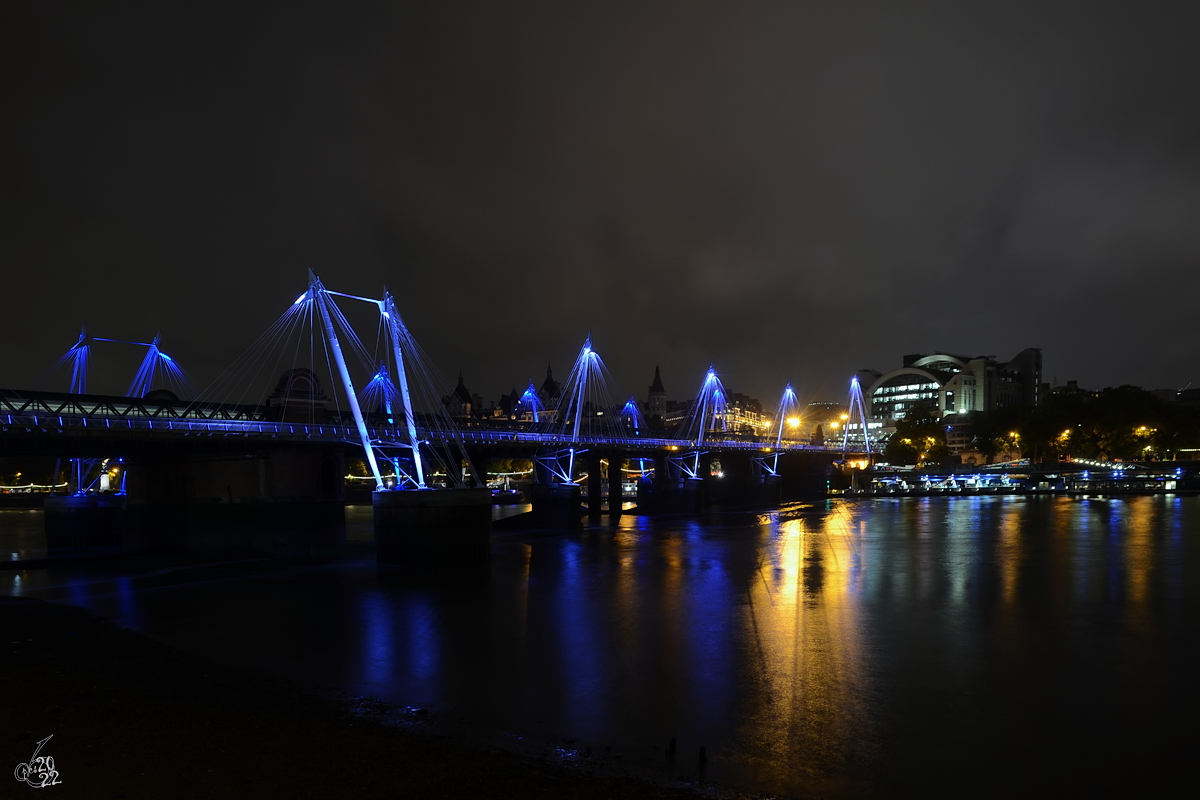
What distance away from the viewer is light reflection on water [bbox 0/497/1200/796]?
11.4m

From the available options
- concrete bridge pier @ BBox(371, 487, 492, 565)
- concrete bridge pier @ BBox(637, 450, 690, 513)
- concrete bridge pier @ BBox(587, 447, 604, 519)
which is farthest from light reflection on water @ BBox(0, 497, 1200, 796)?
concrete bridge pier @ BBox(637, 450, 690, 513)

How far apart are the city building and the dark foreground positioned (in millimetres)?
176413

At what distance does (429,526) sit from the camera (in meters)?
32.1

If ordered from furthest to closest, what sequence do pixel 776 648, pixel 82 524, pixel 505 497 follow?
pixel 505 497 → pixel 82 524 → pixel 776 648

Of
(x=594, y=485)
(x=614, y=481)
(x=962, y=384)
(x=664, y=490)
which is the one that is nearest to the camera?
(x=594, y=485)

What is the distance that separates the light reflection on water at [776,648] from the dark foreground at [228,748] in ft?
5.52

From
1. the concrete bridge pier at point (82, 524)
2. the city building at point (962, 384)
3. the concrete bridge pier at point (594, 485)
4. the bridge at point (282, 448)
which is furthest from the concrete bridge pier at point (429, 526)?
the city building at point (962, 384)

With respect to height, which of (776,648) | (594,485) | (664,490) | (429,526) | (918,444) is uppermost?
(918,444)

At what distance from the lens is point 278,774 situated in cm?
944

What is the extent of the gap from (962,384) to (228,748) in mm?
187717

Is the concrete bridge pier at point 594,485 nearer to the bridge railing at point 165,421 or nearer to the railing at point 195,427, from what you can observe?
the railing at point 195,427

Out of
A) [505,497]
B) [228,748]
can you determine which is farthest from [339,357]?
Result: [505,497]

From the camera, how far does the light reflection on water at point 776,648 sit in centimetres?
1137

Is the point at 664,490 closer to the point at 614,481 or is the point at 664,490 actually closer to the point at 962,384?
the point at 614,481
